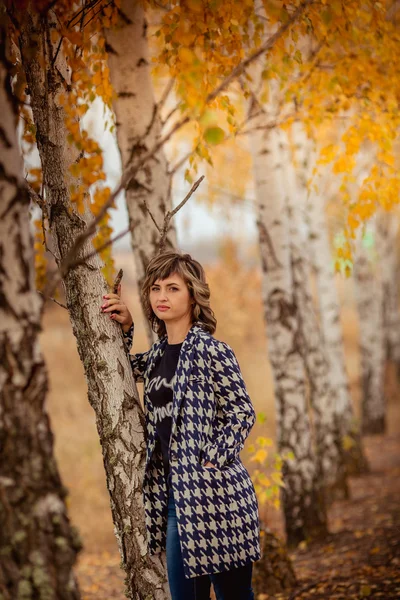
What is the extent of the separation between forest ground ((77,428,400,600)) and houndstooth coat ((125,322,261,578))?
60.9 inches

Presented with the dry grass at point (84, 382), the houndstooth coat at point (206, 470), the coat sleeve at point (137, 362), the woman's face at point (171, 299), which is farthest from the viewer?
the dry grass at point (84, 382)

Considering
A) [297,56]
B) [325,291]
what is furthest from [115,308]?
[325,291]

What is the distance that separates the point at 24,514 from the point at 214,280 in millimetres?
17595

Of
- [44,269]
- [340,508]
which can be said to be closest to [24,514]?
[44,269]

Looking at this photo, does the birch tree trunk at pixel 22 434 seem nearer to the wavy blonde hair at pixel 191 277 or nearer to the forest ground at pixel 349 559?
the wavy blonde hair at pixel 191 277

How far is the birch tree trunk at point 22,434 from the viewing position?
1702 mm

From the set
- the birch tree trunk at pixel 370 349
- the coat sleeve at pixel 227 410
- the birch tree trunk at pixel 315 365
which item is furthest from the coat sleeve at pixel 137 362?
the birch tree trunk at pixel 370 349

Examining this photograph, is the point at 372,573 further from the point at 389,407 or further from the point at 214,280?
the point at 214,280

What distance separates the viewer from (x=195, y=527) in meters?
2.38

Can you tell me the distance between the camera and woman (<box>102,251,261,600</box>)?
239 cm

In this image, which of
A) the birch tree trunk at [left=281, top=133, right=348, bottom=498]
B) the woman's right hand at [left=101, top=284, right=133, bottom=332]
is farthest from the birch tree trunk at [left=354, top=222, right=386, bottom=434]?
the woman's right hand at [left=101, top=284, right=133, bottom=332]

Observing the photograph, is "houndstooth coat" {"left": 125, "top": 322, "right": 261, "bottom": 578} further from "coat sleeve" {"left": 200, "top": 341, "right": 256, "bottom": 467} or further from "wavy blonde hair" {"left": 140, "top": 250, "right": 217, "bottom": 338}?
"wavy blonde hair" {"left": 140, "top": 250, "right": 217, "bottom": 338}

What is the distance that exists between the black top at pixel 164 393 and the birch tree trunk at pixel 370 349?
315 inches

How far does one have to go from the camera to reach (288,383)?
5066 millimetres
